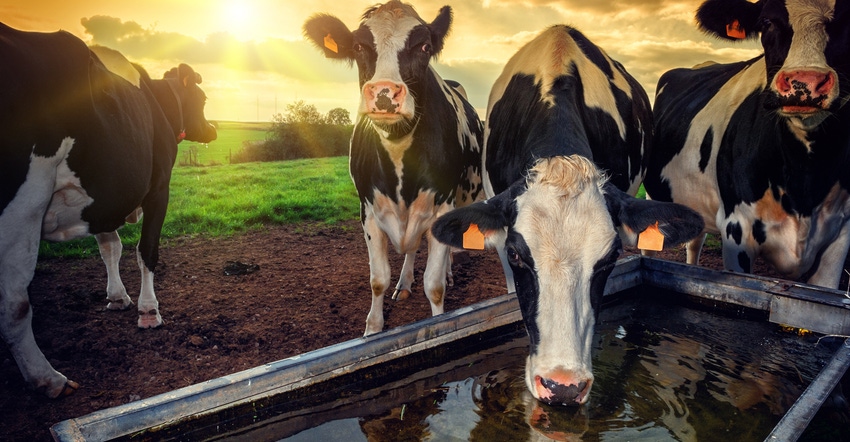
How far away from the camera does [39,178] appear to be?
3598 mm

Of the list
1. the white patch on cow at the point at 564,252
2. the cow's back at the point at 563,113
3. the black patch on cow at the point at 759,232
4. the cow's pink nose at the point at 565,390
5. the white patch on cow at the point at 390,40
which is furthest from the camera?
the black patch on cow at the point at 759,232

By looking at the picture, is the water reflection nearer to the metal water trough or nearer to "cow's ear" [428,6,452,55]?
the metal water trough

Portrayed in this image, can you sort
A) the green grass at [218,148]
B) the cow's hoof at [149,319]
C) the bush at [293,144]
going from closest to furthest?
the cow's hoof at [149,319] → the green grass at [218,148] → the bush at [293,144]

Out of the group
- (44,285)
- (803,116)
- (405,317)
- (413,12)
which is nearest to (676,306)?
(803,116)

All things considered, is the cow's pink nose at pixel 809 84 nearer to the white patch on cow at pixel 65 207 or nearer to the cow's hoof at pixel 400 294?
the cow's hoof at pixel 400 294

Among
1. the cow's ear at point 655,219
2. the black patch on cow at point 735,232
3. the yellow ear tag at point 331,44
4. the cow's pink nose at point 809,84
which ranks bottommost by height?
the black patch on cow at point 735,232

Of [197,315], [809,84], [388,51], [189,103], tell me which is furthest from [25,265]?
[809,84]

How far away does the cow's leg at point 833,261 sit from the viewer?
13.4ft

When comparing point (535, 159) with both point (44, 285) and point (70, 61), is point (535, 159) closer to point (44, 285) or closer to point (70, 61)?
point (70, 61)

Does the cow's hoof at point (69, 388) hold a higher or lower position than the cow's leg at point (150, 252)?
lower

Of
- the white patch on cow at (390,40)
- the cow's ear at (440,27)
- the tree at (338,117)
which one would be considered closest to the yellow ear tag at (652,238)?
the white patch on cow at (390,40)

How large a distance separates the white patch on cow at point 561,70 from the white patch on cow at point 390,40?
891 mm

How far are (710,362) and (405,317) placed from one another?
111 inches

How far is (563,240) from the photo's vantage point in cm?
246
